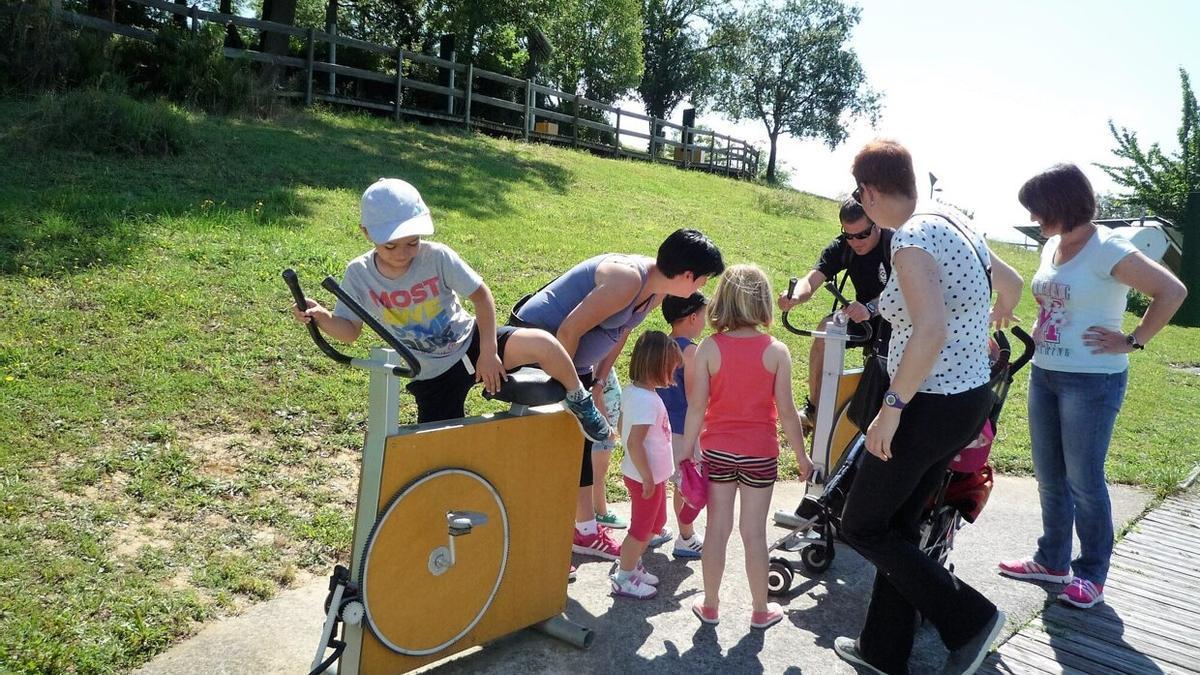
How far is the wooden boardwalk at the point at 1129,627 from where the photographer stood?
3.73 meters

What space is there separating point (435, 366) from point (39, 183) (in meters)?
6.33

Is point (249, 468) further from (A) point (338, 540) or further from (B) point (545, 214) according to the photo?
(B) point (545, 214)

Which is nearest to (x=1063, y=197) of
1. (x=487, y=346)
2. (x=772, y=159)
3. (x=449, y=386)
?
(x=487, y=346)

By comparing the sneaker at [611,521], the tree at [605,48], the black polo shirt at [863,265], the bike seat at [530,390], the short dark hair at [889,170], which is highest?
the tree at [605,48]

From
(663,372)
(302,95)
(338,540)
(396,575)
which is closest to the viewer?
(396,575)

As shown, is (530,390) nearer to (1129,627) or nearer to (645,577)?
(645,577)

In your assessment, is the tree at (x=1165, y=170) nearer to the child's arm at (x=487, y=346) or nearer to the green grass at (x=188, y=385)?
the green grass at (x=188, y=385)

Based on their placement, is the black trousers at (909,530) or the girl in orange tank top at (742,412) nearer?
the black trousers at (909,530)

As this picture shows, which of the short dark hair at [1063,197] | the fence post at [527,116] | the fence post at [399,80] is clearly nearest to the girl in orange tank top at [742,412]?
the short dark hair at [1063,197]

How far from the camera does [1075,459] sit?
4.19 meters

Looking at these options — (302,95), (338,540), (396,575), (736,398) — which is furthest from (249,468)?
(302,95)

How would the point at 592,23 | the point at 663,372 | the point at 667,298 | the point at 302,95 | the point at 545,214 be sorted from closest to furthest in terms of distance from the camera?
the point at 663,372 < the point at 667,298 < the point at 545,214 < the point at 302,95 < the point at 592,23

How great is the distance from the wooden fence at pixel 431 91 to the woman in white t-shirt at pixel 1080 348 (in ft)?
41.3

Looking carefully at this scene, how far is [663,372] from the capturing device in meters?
3.91
